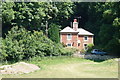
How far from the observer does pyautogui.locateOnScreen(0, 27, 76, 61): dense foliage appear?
3094 centimetres

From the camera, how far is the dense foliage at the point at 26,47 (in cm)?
3094

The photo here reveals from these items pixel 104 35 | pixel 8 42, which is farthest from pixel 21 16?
pixel 104 35

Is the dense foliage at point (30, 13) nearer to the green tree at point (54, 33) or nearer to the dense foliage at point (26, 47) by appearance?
the green tree at point (54, 33)

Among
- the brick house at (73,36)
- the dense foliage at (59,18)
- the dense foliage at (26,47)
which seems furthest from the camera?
the brick house at (73,36)

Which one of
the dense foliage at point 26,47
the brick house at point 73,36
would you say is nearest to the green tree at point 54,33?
the brick house at point 73,36

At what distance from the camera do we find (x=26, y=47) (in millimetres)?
32281

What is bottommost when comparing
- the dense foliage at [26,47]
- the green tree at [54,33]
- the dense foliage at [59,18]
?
the dense foliage at [26,47]

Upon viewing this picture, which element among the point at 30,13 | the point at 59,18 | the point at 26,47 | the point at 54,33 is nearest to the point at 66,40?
the point at 54,33

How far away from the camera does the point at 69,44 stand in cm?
4291

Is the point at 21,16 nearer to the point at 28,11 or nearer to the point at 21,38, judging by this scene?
the point at 28,11

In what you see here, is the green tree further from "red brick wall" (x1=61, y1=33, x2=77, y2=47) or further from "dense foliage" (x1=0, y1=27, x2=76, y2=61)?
"dense foliage" (x1=0, y1=27, x2=76, y2=61)

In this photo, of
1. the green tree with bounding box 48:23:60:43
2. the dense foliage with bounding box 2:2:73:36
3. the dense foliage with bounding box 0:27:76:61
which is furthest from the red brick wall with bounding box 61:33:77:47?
the dense foliage with bounding box 0:27:76:61

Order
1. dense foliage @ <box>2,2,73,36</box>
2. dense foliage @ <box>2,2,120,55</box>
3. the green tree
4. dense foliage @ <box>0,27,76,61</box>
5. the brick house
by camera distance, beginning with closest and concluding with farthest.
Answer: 1. dense foliage @ <box>0,27,76,61</box>
2. dense foliage @ <box>2,2,120,55</box>
3. dense foliage @ <box>2,2,73,36</box>
4. the green tree
5. the brick house

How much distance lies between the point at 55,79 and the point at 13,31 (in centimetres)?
1749
